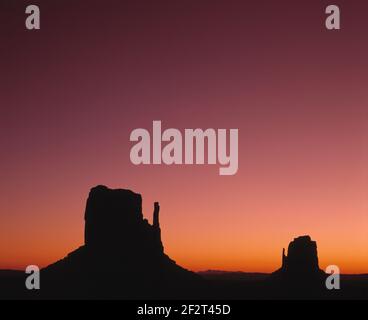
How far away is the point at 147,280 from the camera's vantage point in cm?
18688

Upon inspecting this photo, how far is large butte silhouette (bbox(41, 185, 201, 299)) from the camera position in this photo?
182000 mm

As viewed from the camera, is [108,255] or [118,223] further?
[108,255]

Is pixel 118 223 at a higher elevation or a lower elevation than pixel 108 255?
higher

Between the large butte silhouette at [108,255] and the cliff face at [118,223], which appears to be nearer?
the large butte silhouette at [108,255]

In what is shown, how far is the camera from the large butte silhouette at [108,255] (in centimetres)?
18200

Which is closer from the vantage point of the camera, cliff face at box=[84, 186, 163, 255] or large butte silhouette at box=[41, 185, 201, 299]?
large butte silhouette at box=[41, 185, 201, 299]

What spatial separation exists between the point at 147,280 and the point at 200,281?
15439 millimetres

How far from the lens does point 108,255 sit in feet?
656
